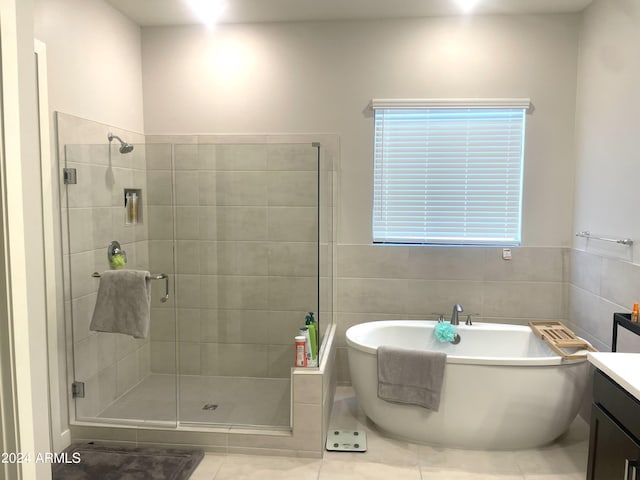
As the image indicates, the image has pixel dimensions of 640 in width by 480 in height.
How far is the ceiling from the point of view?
3191 mm

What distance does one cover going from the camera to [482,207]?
351cm

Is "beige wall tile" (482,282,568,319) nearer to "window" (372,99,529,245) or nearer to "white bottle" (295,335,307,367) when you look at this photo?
"window" (372,99,529,245)

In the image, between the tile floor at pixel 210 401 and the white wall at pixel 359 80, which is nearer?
the tile floor at pixel 210 401

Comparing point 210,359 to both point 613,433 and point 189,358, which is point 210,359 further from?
point 613,433

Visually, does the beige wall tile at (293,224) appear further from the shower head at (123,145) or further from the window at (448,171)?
the shower head at (123,145)

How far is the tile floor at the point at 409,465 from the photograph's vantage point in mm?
2531

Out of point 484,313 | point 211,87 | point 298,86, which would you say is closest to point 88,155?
point 211,87

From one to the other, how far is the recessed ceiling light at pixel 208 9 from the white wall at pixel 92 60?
541mm

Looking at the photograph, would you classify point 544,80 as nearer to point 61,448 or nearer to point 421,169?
point 421,169

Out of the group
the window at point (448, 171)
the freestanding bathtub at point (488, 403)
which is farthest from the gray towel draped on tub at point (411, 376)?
the window at point (448, 171)

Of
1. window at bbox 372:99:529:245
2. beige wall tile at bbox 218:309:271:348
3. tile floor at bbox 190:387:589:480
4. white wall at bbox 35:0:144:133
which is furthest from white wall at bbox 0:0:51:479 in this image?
window at bbox 372:99:529:245

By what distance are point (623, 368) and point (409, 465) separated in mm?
1347

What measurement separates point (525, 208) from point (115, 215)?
2902 mm

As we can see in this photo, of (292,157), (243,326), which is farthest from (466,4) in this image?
(243,326)
